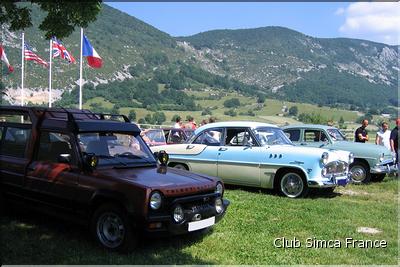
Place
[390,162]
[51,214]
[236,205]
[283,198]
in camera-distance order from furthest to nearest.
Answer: [390,162] → [283,198] → [236,205] → [51,214]

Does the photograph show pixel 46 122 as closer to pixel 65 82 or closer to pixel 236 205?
pixel 236 205

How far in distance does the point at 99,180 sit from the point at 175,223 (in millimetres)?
1141

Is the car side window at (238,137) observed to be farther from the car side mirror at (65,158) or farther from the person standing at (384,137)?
the person standing at (384,137)

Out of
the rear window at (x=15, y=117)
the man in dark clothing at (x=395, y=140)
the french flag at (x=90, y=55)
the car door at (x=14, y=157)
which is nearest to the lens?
the car door at (x=14, y=157)

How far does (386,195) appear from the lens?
11648 mm

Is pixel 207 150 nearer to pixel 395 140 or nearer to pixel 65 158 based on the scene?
pixel 65 158

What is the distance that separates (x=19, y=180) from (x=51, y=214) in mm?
845

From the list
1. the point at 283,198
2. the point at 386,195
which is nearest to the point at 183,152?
the point at 283,198

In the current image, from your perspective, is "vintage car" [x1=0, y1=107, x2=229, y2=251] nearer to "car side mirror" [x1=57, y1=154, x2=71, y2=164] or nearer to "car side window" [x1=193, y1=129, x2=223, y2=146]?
"car side mirror" [x1=57, y1=154, x2=71, y2=164]

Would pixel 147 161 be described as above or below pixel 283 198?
above

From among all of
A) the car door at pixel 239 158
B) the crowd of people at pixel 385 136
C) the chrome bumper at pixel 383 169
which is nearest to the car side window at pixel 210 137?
the car door at pixel 239 158

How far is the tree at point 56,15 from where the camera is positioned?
6.32 m

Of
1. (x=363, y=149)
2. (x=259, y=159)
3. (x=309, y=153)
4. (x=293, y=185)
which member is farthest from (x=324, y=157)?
(x=363, y=149)

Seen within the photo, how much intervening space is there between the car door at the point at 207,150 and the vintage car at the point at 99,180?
4162 millimetres
